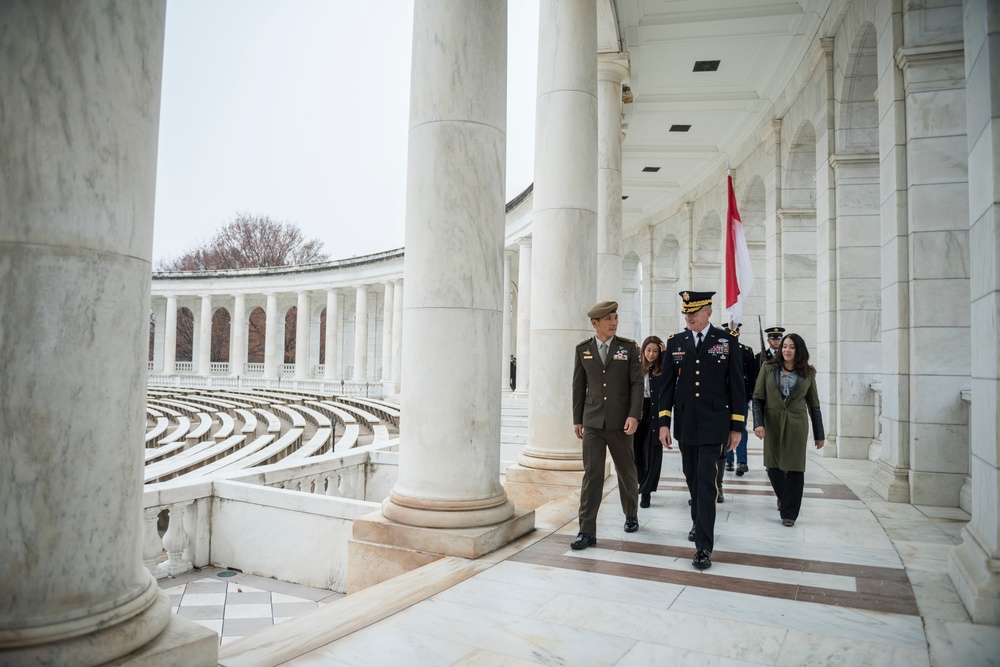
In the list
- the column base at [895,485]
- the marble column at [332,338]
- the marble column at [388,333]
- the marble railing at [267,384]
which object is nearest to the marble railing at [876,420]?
the column base at [895,485]

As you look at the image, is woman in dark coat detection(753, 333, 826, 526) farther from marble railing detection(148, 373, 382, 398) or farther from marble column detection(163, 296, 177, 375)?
marble column detection(163, 296, 177, 375)

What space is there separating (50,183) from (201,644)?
4071mm

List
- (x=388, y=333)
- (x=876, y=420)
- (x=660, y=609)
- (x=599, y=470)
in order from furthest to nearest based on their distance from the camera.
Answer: (x=388, y=333) < (x=876, y=420) < (x=599, y=470) < (x=660, y=609)

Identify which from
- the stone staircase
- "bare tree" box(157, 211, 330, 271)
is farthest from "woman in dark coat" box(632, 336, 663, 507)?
"bare tree" box(157, 211, 330, 271)

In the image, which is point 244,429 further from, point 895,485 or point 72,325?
point 72,325

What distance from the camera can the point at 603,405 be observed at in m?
12.1

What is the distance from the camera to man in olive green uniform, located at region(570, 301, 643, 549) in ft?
38.8

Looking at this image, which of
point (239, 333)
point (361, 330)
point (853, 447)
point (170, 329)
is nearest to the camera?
point (853, 447)

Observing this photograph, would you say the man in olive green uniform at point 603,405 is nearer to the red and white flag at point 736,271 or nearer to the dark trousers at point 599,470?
the dark trousers at point 599,470

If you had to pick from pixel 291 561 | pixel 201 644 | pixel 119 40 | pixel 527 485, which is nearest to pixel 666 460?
pixel 527 485

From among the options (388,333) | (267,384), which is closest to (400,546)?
(388,333)

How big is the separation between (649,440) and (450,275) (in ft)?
25.1

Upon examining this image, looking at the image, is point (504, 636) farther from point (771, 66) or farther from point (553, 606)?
point (771, 66)

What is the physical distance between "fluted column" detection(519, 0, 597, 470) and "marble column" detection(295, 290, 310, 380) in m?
83.5
